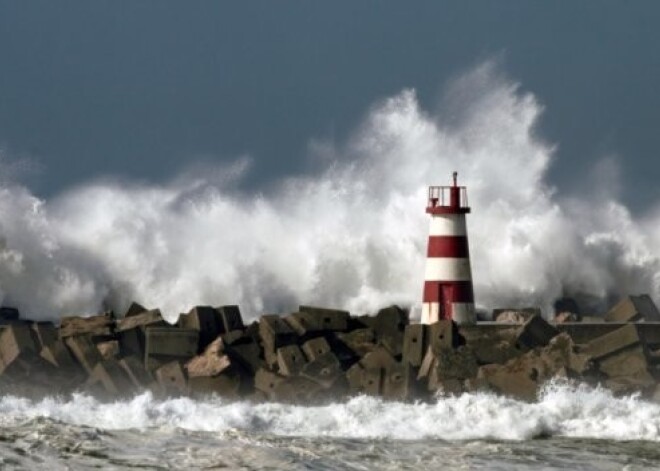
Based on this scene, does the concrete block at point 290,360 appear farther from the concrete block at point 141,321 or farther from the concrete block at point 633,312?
the concrete block at point 633,312

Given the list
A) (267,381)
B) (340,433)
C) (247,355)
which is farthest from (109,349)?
(340,433)

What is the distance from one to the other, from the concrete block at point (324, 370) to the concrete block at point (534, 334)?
191 cm

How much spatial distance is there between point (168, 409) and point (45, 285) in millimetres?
9179

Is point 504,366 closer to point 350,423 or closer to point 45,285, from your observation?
point 350,423

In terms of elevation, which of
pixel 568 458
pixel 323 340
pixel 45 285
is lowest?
pixel 568 458

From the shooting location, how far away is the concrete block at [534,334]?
66.6 feet

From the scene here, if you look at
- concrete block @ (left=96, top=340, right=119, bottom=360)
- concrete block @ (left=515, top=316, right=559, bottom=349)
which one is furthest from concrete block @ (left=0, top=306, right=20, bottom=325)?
concrete block @ (left=515, top=316, right=559, bottom=349)

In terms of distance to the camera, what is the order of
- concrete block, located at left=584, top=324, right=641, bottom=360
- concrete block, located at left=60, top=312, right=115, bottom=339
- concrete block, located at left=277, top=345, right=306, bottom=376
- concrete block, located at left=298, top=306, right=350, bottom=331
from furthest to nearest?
1. concrete block, located at left=298, top=306, right=350, bottom=331
2. concrete block, located at left=60, top=312, right=115, bottom=339
3. concrete block, located at left=584, top=324, right=641, bottom=360
4. concrete block, located at left=277, top=345, right=306, bottom=376

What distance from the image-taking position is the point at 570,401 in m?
18.8

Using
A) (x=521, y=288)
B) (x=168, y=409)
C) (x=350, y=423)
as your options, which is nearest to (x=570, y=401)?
(x=350, y=423)

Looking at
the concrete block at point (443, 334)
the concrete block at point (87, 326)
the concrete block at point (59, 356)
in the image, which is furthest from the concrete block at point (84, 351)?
the concrete block at point (443, 334)

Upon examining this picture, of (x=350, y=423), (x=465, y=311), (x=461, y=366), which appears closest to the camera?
(x=350, y=423)

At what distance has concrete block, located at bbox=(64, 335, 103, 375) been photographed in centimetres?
1948

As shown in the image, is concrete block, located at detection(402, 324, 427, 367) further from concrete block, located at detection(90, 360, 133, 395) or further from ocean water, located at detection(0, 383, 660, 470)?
concrete block, located at detection(90, 360, 133, 395)
